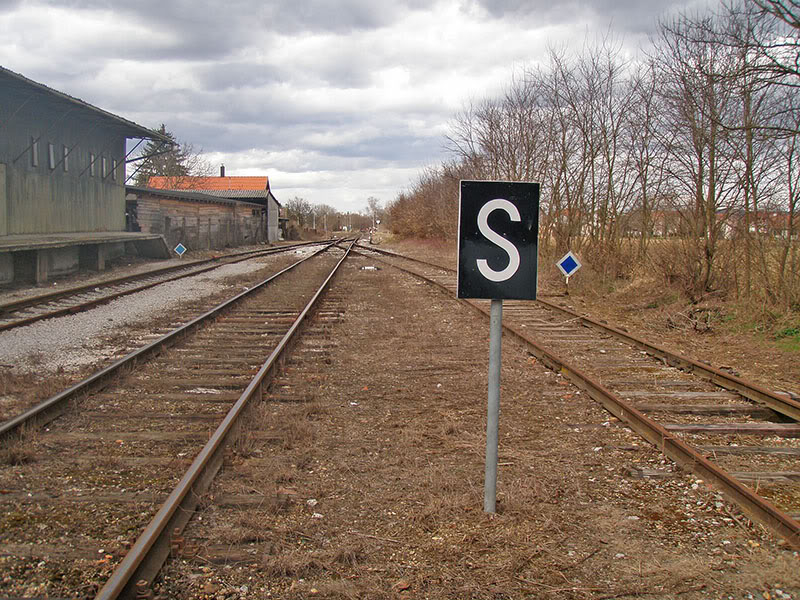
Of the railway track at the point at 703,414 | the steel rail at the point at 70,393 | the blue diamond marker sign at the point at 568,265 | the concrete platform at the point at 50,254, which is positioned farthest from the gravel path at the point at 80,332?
the blue diamond marker sign at the point at 568,265

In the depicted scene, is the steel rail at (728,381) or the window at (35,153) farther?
the window at (35,153)

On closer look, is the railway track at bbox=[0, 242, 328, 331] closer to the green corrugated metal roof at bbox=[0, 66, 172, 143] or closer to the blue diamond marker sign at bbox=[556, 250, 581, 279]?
the green corrugated metal roof at bbox=[0, 66, 172, 143]

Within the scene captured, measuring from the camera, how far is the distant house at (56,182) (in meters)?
18.1

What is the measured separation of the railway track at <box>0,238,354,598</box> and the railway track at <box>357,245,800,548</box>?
3.31m

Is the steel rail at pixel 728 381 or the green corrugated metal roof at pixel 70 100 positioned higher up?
the green corrugated metal roof at pixel 70 100

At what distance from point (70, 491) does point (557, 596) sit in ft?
10.3

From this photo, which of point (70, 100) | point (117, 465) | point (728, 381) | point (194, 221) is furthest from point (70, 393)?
point (194, 221)

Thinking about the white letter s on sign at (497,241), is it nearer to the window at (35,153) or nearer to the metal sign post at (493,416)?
the metal sign post at (493,416)

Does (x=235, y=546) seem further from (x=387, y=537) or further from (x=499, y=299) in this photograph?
(x=499, y=299)

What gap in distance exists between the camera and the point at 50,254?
19.8 m

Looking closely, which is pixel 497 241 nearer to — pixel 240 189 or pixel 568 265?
pixel 568 265

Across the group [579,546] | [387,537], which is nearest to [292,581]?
[387,537]

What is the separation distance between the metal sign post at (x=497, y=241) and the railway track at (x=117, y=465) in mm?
2086

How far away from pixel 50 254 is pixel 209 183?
177 feet
